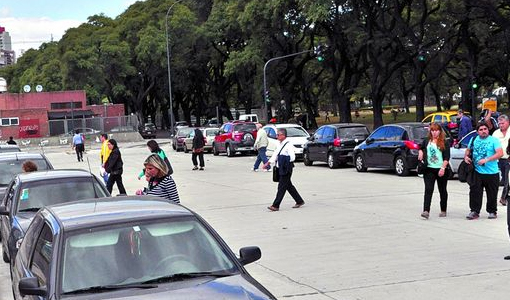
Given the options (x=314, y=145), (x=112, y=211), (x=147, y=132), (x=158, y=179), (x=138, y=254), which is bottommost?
(x=147, y=132)

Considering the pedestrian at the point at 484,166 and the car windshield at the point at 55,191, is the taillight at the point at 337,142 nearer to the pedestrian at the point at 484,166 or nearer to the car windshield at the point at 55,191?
the pedestrian at the point at 484,166

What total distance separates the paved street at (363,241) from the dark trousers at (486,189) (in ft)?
0.83

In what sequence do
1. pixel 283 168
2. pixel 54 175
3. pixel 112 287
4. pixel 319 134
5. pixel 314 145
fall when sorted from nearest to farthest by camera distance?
pixel 112 287 < pixel 54 175 < pixel 283 168 < pixel 314 145 < pixel 319 134

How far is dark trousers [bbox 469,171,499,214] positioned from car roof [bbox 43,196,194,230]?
7075 millimetres

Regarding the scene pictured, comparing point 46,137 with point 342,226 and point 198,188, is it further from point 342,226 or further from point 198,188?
point 342,226

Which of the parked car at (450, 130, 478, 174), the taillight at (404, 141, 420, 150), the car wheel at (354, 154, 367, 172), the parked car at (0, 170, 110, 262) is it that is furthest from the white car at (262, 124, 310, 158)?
the parked car at (0, 170, 110, 262)

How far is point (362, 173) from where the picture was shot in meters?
21.0

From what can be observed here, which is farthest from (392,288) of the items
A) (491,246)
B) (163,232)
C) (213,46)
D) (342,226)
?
(213,46)

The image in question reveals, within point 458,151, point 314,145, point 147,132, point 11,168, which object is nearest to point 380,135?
point 458,151

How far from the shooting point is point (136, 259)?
14.9 feet

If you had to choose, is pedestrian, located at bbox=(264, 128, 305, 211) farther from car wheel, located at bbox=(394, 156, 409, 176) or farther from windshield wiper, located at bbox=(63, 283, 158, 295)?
windshield wiper, located at bbox=(63, 283, 158, 295)

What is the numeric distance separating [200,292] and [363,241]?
5.85 m

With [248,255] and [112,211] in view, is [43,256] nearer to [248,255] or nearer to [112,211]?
[112,211]

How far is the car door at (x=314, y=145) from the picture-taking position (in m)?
24.4
